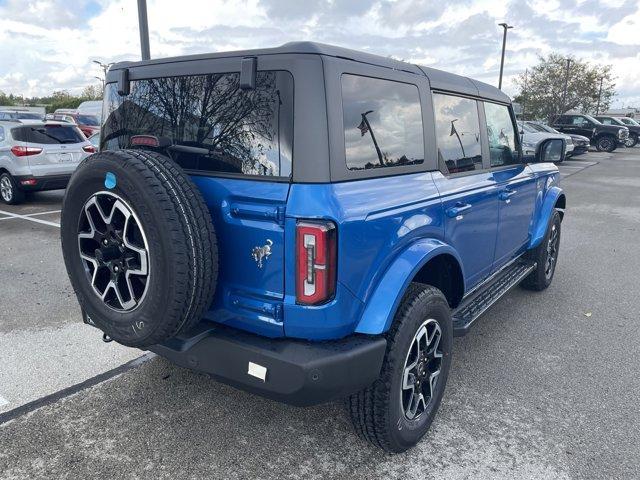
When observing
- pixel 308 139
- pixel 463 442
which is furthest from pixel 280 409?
pixel 308 139

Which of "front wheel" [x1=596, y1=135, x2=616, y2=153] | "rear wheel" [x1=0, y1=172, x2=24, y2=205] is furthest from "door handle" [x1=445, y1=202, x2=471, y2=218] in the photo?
"front wheel" [x1=596, y1=135, x2=616, y2=153]

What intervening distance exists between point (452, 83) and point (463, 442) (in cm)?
212

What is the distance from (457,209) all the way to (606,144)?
1134 inches

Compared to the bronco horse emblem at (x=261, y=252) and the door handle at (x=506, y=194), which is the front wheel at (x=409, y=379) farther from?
the door handle at (x=506, y=194)

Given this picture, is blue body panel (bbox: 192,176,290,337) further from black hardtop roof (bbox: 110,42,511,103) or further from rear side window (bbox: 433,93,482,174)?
rear side window (bbox: 433,93,482,174)

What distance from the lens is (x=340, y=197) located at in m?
2.15

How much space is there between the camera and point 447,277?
3.10m

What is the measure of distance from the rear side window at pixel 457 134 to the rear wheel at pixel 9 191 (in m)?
8.61

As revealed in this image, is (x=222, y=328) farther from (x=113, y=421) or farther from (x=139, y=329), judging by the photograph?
(x=113, y=421)

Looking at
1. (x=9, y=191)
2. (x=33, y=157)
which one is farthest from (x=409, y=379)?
(x=9, y=191)

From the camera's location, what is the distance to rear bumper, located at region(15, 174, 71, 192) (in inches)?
356

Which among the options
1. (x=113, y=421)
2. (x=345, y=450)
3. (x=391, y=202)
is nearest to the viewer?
(x=391, y=202)

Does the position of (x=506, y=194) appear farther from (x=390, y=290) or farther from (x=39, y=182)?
(x=39, y=182)

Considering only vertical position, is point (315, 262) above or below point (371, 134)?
below
